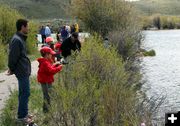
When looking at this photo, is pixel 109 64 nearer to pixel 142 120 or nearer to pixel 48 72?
pixel 48 72

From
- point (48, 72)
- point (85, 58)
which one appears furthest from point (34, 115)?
point (85, 58)

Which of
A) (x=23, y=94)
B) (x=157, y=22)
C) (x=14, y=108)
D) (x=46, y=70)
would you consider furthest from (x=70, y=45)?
(x=157, y=22)

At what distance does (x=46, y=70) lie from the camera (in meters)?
12.0

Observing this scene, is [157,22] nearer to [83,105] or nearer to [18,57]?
[18,57]

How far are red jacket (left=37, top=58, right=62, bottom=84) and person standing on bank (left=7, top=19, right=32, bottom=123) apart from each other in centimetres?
73

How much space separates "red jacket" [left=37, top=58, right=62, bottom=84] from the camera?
39.0 ft

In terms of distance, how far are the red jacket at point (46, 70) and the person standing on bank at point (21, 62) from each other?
73 centimetres

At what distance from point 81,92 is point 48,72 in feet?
7.80

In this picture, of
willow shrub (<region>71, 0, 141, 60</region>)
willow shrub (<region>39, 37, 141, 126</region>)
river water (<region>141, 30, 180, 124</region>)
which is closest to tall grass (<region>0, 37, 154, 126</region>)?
willow shrub (<region>39, 37, 141, 126</region>)

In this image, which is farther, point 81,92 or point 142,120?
Answer: point 81,92

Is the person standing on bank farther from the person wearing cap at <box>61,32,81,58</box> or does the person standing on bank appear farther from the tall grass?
the person wearing cap at <box>61,32,81,58</box>

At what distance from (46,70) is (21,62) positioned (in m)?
1.05

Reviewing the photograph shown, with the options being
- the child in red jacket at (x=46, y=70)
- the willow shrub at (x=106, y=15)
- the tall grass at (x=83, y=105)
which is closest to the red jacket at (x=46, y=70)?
the child in red jacket at (x=46, y=70)

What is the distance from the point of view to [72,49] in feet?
55.6
